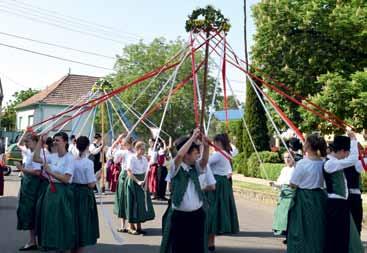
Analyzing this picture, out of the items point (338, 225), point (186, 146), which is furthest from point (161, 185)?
point (186, 146)

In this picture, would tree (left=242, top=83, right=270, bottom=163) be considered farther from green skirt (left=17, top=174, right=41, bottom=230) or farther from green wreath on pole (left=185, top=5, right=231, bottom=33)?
green wreath on pole (left=185, top=5, right=231, bottom=33)

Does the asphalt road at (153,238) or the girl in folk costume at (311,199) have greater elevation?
the girl in folk costume at (311,199)

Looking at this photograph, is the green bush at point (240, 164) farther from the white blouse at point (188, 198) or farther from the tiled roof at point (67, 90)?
the tiled roof at point (67, 90)

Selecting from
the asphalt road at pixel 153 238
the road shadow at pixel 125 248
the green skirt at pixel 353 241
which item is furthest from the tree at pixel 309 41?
the green skirt at pixel 353 241

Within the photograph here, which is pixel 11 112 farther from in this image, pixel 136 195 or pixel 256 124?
pixel 136 195

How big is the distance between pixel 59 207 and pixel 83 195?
0.37 m

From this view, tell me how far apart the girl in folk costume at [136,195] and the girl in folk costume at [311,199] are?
3616mm

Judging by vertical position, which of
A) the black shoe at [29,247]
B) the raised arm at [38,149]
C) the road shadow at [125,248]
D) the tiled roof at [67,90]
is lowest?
the road shadow at [125,248]

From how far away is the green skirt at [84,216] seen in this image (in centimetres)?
680

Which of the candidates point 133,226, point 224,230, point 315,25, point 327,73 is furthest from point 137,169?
point 315,25

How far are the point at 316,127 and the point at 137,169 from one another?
835 cm

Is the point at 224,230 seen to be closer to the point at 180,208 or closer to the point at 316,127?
the point at 180,208

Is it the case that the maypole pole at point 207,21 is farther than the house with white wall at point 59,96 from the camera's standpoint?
No

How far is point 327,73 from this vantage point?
48.9 feet
